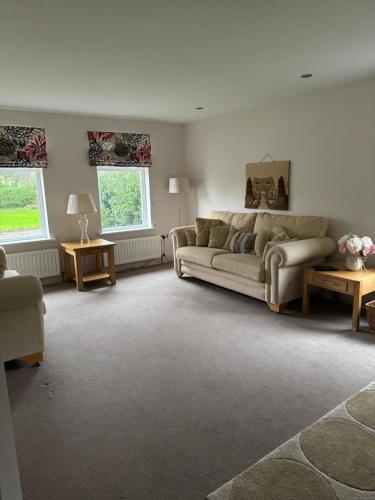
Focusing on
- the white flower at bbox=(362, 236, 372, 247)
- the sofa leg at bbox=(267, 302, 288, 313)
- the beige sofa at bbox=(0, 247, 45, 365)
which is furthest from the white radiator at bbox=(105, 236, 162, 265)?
the white flower at bbox=(362, 236, 372, 247)

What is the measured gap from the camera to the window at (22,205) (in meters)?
4.73

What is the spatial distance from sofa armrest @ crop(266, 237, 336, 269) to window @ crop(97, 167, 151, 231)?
2892 mm

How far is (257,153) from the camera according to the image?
16.2 ft

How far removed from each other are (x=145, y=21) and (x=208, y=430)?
8.16 feet

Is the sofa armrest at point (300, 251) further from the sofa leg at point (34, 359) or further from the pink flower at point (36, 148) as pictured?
the pink flower at point (36, 148)

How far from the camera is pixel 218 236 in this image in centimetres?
493

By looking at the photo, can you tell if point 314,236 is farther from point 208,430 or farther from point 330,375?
point 208,430

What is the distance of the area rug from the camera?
63.4 inches

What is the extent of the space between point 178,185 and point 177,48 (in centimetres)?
320

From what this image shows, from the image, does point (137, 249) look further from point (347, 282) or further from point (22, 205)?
point (347, 282)

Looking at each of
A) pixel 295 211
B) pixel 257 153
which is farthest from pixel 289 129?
pixel 295 211

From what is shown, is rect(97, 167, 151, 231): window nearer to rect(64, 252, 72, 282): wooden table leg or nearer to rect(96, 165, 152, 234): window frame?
rect(96, 165, 152, 234): window frame

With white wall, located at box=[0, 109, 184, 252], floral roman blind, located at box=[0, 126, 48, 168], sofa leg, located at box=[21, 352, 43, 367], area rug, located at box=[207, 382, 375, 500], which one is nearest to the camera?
area rug, located at box=[207, 382, 375, 500]

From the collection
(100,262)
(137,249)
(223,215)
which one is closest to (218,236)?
(223,215)
